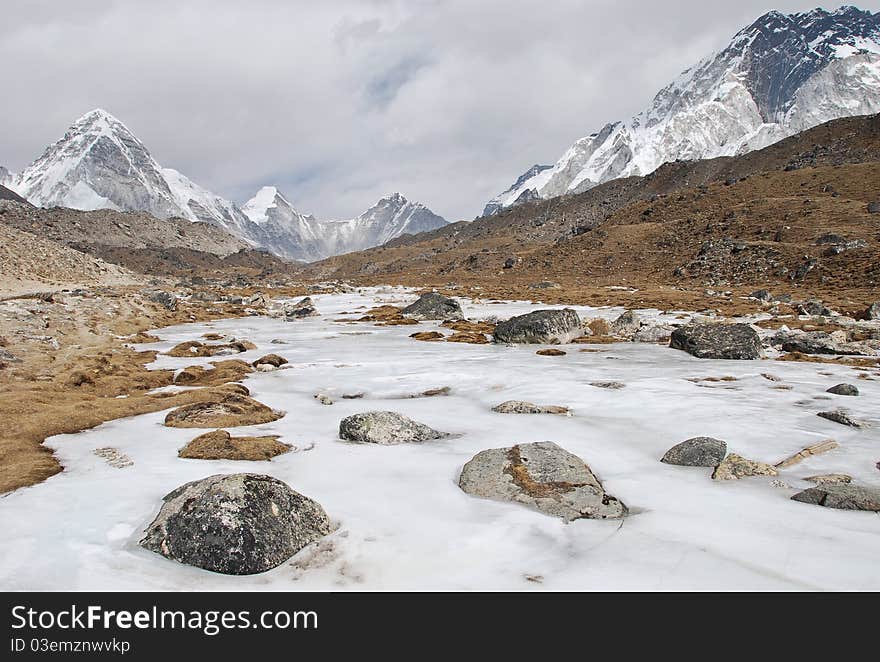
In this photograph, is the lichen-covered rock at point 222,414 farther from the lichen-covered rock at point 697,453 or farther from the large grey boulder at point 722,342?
the large grey boulder at point 722,342

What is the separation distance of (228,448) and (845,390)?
40.6ft

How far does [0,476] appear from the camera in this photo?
6023mm

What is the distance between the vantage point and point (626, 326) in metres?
22.2

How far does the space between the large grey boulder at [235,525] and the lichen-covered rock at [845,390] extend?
11302mm

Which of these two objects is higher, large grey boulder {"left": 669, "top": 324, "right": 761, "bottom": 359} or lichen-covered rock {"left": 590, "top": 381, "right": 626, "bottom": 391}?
large grey boulder {"left": 669, "top": 324, "right": 761, "bottom": 359}

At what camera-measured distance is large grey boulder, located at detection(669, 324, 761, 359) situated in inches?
615

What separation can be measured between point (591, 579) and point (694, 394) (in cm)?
815

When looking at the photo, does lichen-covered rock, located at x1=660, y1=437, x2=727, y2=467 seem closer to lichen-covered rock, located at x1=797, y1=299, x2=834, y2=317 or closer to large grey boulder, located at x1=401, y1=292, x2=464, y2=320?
lichen-covered rock, located at x1=797, y1=299, x2=834, y2=317

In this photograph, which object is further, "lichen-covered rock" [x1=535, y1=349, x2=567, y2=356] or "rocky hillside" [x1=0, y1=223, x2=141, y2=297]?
"rocky hillside" [x1=0, y1=223, x2=141, y2=297]

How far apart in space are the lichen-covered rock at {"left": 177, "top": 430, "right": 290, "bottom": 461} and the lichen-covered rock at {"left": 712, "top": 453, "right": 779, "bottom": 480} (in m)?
6.30

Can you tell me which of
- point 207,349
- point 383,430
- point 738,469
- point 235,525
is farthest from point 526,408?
point 207,349

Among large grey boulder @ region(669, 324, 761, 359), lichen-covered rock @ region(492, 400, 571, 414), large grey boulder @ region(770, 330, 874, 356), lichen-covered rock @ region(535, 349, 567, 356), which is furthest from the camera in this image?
lichen-covered rock @ region(535, 349, 567, 356)

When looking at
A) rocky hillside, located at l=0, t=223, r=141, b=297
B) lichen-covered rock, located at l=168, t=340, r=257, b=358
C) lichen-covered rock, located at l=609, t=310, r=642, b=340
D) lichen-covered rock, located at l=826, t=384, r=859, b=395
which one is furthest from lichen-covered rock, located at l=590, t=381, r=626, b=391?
rocky hillside, located at l=0, t=223, r=141, b=297

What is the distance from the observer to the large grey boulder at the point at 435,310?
30703mm
